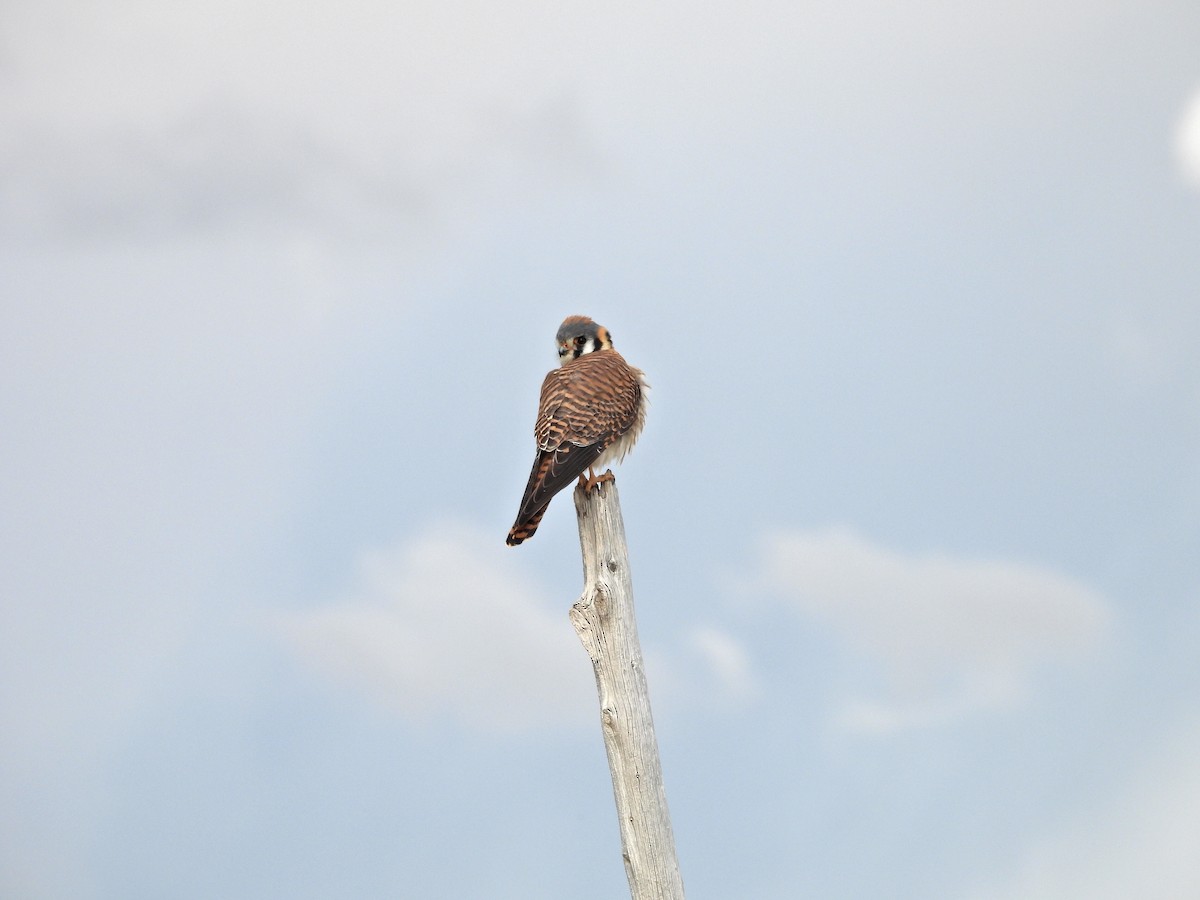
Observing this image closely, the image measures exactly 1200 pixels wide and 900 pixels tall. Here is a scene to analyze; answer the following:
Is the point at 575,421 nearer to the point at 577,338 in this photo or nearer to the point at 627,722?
the point at 577,338

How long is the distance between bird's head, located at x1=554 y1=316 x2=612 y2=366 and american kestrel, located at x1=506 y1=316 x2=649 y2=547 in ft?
0.21

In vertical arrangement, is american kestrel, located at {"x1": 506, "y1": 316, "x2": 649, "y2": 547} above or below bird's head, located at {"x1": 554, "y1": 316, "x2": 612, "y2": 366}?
below

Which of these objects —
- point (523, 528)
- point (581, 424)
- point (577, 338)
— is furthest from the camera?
point (577, 338)

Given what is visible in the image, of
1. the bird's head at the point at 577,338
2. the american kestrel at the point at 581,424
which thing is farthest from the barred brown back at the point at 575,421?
the bird's head at the point at 577,338

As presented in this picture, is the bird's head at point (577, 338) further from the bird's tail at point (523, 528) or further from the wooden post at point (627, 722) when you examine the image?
the wooden post at point (627, 722)

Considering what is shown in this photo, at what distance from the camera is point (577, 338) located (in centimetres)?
591

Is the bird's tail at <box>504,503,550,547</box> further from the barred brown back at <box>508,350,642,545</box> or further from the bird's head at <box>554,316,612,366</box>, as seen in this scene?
the bird's head at <box>554,316,612,366</box>

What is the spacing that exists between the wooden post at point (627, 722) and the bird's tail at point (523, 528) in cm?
32

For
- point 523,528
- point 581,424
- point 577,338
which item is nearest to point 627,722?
point 523,528

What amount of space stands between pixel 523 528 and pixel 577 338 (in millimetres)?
Result: 1549

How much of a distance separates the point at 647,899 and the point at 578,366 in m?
2.48

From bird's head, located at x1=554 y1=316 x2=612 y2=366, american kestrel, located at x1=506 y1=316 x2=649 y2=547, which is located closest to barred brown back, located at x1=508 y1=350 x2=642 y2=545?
american kestrel, located at x1=506 y1=316 x2=649 y2=547

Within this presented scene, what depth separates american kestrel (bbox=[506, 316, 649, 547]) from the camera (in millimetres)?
4703

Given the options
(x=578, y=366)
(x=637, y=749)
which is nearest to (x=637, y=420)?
(x=578, y=366)
